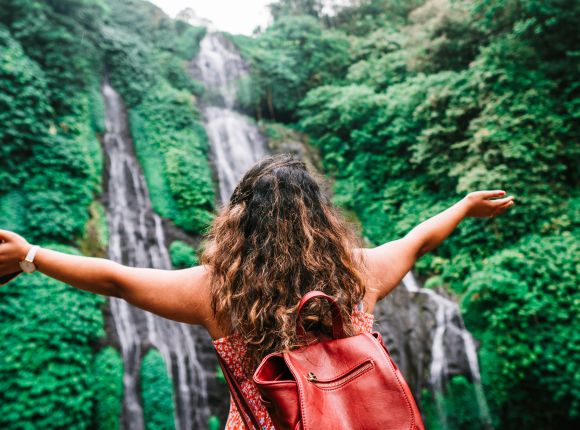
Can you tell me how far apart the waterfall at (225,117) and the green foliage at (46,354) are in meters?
4.07

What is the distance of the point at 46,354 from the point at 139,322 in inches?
51.9

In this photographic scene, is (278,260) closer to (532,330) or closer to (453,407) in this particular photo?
(532,330)

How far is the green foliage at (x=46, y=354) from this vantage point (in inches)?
169

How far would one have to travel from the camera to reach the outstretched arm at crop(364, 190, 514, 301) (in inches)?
59.7

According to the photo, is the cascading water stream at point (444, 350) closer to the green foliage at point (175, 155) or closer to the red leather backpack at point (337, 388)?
the green foliage at point (175, 155)

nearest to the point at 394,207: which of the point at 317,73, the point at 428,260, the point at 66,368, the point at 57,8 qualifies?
the point at 428,260

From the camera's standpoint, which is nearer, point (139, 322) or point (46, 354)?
point (46, 354)

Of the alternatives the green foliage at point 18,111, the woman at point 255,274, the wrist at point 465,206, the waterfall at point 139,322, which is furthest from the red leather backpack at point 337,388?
the green foliage at point 18,111

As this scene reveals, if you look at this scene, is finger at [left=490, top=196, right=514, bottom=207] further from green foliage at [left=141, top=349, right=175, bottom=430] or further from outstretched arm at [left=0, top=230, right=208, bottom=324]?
green foliage at [left=141, top=349, right=175, bottom=430]

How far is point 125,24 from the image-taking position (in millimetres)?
10211

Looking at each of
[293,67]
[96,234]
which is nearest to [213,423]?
[96,234]

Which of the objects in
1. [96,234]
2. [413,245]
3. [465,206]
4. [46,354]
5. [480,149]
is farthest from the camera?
[480,149]

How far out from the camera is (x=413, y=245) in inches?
64.5

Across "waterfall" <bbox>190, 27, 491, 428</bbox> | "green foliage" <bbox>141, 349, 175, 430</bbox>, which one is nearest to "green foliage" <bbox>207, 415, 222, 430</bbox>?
"green foliage" <bbox>141, 349, 175, 430</bbox>
